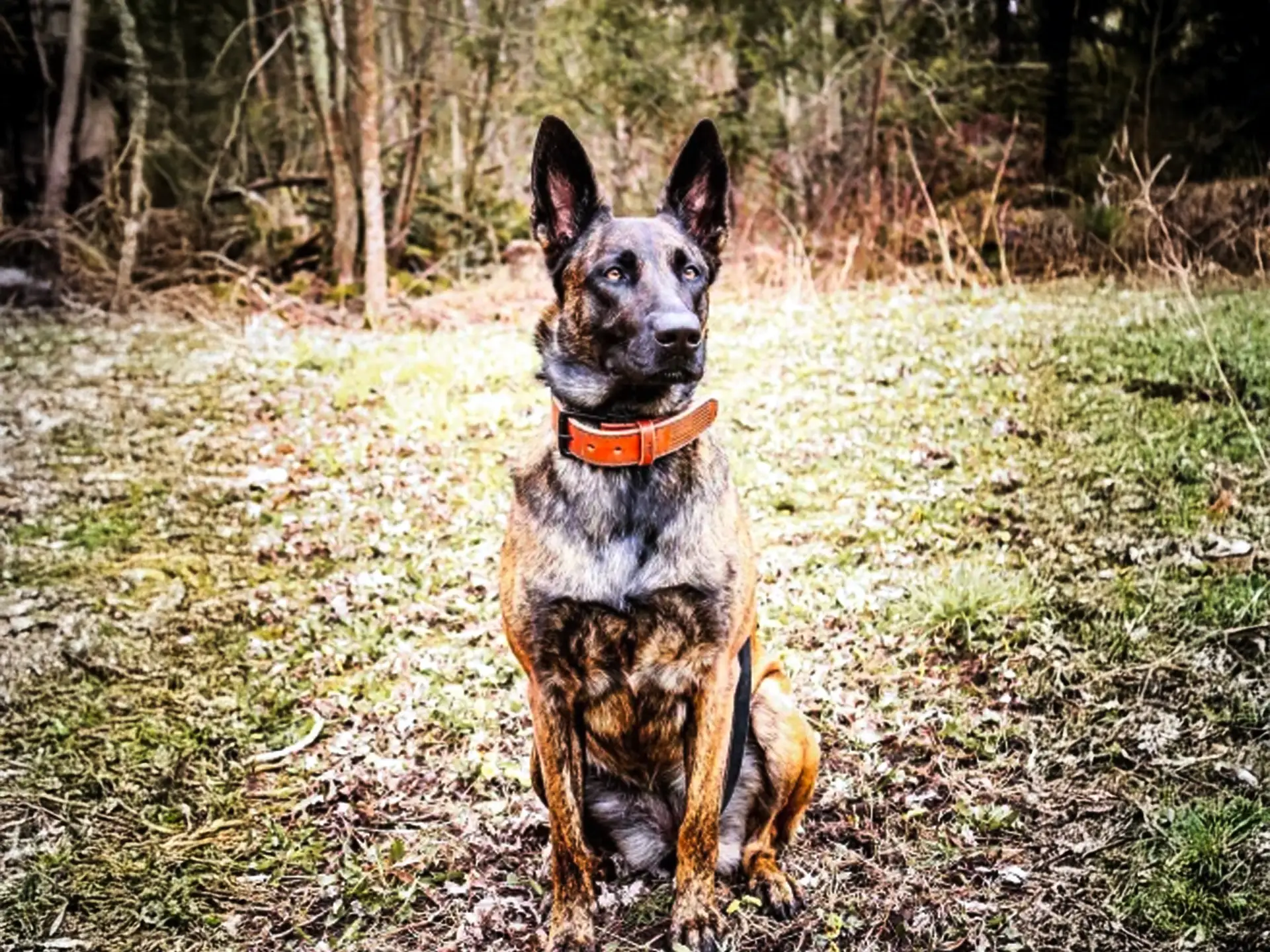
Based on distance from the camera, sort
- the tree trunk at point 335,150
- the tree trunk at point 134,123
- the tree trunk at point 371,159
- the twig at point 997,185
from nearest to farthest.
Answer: the twig at point 997,185 → the tree trunk at point 371,159 → the tree trunk at point 134,123 → the tree trunk at point 335,150

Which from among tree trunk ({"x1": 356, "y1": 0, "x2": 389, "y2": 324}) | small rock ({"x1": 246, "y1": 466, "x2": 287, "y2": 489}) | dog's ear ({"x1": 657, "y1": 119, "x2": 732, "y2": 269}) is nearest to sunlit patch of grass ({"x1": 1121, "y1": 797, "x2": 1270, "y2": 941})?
dog's ear ({"x1": 657, "y1": 119, "x2": 732, "y2": 269})

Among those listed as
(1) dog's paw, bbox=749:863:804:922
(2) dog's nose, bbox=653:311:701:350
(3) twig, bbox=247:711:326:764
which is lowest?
(3) twig, bbox=247:711:326:764

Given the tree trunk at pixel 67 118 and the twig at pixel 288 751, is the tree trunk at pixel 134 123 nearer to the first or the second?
the tree trunk at pixel 67 118

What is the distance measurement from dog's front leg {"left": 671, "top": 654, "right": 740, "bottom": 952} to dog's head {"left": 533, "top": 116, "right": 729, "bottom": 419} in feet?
2.67

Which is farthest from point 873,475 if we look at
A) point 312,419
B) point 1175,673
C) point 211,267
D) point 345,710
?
point 211,267

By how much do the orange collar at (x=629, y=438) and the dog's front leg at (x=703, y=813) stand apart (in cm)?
60

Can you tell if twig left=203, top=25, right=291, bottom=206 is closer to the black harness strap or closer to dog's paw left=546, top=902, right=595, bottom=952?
the black harness strap

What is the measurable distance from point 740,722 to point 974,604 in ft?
5.94

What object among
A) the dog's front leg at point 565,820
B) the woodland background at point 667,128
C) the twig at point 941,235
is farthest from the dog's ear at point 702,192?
the woodland background at point 667,128

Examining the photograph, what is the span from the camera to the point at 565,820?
2807mm

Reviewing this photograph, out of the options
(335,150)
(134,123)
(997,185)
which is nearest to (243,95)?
(335,150)

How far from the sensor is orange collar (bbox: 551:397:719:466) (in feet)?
8.96

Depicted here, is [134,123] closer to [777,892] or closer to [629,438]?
[629,438]

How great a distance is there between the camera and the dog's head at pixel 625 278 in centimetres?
275
